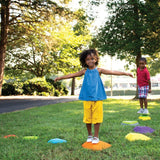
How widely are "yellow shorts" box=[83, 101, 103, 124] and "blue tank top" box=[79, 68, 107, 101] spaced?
91 millimetres

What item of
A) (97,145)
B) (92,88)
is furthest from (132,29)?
(97,145)

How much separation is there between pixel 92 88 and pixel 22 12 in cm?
1272

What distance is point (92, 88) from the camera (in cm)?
329

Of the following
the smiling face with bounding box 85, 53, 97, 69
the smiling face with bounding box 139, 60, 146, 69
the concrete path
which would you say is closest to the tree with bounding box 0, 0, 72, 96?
the concrete path

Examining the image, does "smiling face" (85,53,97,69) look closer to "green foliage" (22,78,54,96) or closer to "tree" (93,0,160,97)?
"tree" (93,0,160,97)

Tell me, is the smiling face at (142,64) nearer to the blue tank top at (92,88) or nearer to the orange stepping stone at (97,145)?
the blue tank top at (92,88)

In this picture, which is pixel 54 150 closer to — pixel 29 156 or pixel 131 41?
pixel 29 156

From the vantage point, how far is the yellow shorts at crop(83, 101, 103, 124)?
10.7ft

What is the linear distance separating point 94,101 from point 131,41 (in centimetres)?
1199

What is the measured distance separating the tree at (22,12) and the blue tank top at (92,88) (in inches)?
416

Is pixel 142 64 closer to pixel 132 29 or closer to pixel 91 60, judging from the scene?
pixel 91 60

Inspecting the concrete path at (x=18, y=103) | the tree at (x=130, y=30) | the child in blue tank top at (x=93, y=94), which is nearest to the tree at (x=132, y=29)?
the tree at (x=130, y=30)

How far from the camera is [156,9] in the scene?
13.2 m

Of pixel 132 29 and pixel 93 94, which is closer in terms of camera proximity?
pixel 93 94
